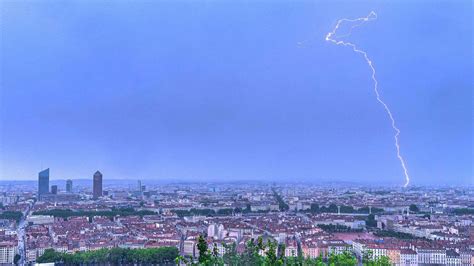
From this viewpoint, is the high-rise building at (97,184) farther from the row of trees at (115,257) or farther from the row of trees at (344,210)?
the row of trees at (115,257)

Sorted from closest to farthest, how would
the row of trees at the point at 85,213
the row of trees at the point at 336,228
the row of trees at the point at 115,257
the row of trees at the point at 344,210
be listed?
1. the row of trees at the point at 115,257
2. the row of trees at the point at 336,228
3. the row of trees at the point at 85,213
4. the row of trees at the point at 344,210

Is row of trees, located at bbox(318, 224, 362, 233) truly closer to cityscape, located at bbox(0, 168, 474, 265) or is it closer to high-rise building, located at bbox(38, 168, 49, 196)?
cityscape, located at bbox(0, 168, 474, 265)

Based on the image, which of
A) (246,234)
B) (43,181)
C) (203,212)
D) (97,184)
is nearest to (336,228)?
(246,234)

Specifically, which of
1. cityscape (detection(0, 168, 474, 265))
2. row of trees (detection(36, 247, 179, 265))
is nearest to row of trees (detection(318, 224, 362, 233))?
cityscape (detection(0, 168, 474, 265))

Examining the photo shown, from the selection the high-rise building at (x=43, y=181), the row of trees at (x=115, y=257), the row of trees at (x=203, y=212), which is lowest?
the row of trees at (x=203, y=212)

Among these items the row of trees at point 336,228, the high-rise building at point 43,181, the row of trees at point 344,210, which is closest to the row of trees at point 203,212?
the row of trees at point 344,210

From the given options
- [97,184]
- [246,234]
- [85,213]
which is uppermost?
[97,184]

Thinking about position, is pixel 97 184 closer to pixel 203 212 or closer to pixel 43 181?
pixel 43 181

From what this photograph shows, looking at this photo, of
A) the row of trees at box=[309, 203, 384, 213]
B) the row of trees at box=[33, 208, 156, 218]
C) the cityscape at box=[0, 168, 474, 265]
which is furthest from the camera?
the row of trees at box=[309, 203, 384, 213]

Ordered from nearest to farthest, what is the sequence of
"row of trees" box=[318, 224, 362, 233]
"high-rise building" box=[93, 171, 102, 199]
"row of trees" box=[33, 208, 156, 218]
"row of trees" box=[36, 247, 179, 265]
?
"row of trees" box=[36, 247, 179, 265], "row of trees" box=[318, 224, 362, 233], "row of trees" box=[33, 208, 156, 218], "high-rise building" box=[93, 171, 102, 199]

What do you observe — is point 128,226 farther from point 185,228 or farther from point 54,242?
point 54,242
